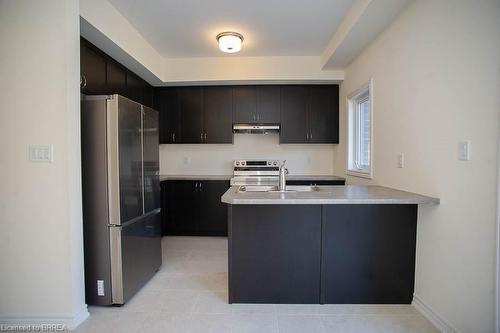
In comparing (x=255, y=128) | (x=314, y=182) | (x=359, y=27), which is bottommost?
(x=314, y=182)

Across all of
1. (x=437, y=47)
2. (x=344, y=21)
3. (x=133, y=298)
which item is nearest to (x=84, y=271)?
(x=133, y=298)

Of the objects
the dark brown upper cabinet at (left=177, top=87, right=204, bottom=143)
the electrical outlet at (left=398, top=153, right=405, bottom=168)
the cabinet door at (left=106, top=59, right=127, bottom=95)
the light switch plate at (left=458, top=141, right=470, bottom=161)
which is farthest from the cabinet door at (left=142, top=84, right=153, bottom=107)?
the light switch plate at (left=458, top=141, right=470, bottom=161)

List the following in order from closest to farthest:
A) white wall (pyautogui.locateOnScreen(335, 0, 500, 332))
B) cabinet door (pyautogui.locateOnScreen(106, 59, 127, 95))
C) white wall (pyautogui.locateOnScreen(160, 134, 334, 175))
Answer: white wall (pyautogui.locateOnScreen(335, 0, 500, 332)), cabinet door (pyautogui.locateOnScreen(106, 59, 127, 95)), white wall (pyautogui.locateOnScreen(160, 134, 334, 175))

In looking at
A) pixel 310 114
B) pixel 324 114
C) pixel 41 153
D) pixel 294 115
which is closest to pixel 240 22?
pixel 294 115

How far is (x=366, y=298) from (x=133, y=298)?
1.91 m

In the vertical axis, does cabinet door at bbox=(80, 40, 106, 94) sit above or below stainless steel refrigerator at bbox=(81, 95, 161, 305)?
above

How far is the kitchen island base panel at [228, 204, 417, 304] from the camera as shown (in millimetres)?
2021

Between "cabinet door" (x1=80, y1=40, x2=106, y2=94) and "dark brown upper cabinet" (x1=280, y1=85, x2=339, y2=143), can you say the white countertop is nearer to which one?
"cabinet door" (x1=80, y1=40, x2=106, y2=94)

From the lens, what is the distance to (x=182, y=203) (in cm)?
389

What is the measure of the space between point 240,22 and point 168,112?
6.34 ft

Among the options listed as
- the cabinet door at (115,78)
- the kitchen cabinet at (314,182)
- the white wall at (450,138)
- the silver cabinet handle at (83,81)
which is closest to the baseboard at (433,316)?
the white wall at (450,138)

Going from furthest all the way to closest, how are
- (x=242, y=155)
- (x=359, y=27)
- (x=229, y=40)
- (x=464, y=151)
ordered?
(x=242, y=155), (x=229, y=40), (x=359, y=27), (x=464, y=151)

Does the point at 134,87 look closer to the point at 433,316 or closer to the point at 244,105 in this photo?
the point at 244,105

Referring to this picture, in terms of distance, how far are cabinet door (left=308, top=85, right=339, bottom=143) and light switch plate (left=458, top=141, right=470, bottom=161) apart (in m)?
2.38
